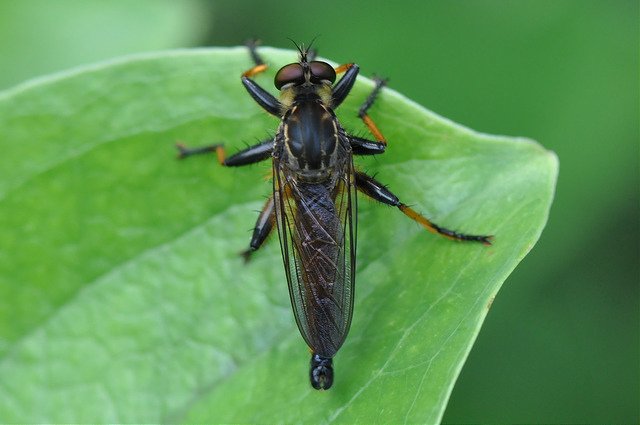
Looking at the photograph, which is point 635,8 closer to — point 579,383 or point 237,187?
point 579,383

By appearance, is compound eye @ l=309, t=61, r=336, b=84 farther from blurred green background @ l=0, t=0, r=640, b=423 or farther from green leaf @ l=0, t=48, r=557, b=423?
blurred green background @ l=0, t=0, r=640, b=423

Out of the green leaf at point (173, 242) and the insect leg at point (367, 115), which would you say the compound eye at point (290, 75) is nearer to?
the green leaf at point (173, 242)

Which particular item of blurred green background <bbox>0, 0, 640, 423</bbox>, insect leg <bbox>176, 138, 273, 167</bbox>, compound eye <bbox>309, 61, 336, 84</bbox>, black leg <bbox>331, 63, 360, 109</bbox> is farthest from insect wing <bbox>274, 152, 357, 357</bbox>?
blurred green background <bbox>0, 0, 640, 423</bbox>

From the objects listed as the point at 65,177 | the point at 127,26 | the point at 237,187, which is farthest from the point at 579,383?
the point at 127,26

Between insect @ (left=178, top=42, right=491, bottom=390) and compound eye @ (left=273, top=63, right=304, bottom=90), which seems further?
compound eye @ (left=273, top=63, right=304, bottom=90)

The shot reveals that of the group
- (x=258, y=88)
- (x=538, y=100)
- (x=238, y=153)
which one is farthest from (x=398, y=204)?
(x=538, y=100)

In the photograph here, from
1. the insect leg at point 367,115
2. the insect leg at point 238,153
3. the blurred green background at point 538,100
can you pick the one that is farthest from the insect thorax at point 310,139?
the blurred green background at point 538,100

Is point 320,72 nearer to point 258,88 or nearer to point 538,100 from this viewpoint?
point 258,88
